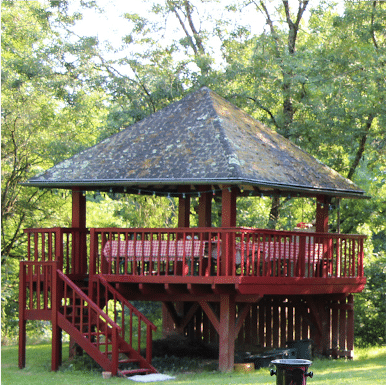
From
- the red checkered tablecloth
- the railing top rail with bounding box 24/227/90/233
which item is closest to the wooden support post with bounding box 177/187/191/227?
the railing top rail with bounding box 24/227/90/233

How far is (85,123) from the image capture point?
28.3 metres

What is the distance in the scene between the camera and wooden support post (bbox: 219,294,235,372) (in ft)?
48.0

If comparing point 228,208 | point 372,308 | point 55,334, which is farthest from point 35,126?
point 372,308

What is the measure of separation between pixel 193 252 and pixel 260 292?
1611 millimetres

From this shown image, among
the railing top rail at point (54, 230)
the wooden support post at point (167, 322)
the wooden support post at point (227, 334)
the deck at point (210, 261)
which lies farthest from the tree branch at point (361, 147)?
the railing top rail at point (54, 230)

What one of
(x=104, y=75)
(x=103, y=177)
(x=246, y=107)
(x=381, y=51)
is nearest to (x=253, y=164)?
(x=103, y=177)

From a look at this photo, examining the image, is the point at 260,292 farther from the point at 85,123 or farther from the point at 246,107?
the point at 85,123

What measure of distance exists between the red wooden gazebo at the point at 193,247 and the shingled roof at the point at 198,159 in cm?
3

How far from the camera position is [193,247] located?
47.3ft

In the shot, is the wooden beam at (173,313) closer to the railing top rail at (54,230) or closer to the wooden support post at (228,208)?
the railing top rail at (54,230)

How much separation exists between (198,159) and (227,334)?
145 inches

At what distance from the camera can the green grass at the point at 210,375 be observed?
12492mm

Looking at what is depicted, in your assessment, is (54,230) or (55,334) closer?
(55,334)

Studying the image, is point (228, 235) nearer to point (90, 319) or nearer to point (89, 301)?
point (89, 301)
